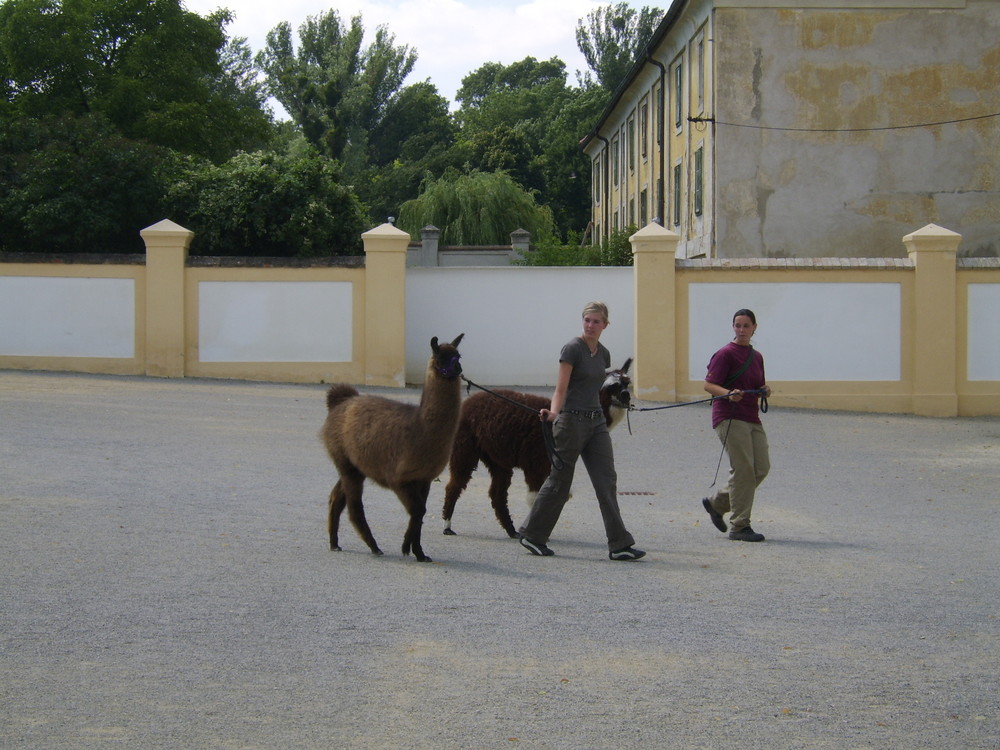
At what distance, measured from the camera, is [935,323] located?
66.0 ft

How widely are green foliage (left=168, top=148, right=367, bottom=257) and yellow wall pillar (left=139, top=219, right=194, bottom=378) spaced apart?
3534 mm

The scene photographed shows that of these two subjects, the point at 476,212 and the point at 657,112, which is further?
the point at 476,212

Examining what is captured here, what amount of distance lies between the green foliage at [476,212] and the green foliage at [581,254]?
16865 mm

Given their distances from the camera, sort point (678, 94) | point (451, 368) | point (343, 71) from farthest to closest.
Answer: point (343, 71) < point (678, 94) < point (451, 368)

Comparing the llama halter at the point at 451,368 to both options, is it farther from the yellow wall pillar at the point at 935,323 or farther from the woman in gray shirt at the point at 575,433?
the yellow wall pillar at the point at 935,323

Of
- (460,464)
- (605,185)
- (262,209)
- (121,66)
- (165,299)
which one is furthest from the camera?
(605,185)

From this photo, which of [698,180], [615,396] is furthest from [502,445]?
[698,180]

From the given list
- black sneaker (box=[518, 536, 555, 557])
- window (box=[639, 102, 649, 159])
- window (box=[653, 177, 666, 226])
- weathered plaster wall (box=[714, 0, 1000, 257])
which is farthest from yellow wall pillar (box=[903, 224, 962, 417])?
window (box=[639, 102, 649, 159])

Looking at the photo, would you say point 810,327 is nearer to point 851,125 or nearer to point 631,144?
point 851,125

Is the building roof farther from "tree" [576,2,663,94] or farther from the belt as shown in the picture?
"tree" [576,2,663,94]

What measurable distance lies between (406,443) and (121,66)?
38013 millimetres

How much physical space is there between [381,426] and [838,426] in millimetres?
11896

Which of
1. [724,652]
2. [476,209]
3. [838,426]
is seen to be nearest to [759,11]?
[838,426]

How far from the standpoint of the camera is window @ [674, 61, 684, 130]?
33844 mm
